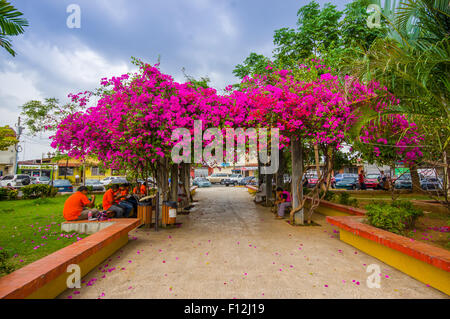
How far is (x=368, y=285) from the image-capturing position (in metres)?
3.33

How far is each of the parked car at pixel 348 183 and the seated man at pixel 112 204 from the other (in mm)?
22429

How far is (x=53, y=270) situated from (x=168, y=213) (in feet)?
14.7

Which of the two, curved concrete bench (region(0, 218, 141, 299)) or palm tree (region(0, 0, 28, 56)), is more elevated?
palm tree (region(0, 0, 28, 56))

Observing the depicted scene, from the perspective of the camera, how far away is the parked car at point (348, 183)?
2413cm

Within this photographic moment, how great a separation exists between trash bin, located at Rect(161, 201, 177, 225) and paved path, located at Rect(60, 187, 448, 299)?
35.9 inches

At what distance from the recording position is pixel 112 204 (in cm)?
715

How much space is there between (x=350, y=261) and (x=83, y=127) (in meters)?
6.39

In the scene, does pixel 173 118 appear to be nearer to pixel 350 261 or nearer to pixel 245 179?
pixel 350 261

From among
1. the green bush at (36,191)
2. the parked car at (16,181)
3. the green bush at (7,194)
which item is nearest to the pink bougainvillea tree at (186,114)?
the green bush at (36,191)

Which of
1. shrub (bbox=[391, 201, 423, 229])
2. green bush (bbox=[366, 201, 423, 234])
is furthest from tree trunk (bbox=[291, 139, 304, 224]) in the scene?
shrub (bbox=[391, 201, 423, 229])

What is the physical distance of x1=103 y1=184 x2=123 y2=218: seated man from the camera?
6.87 metres

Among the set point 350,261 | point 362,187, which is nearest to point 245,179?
point 362,187

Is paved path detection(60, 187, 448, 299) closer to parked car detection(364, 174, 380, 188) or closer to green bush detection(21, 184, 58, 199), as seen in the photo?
green bush detection(21, 184, 58, 199)
